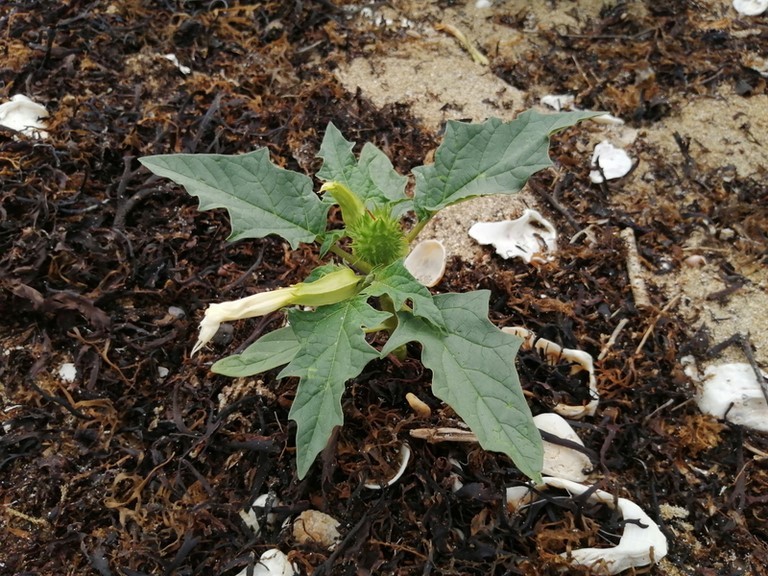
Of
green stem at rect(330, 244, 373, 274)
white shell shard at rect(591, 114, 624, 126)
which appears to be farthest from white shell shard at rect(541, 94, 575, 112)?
green stem at rect(330, 244, 373, 274)

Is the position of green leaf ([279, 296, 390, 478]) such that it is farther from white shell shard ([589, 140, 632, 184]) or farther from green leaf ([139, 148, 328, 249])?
white shell shard ([589, 140, 632, 184])

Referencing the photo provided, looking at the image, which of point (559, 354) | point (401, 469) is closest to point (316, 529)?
point (401, 469)

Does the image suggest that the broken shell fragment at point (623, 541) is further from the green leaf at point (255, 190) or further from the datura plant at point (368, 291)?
the green leaf at point (255, 190)

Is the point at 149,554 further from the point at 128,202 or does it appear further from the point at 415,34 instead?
the point at 415,34

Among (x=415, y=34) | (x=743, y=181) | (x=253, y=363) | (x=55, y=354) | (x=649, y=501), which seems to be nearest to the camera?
(x=253, y=363)

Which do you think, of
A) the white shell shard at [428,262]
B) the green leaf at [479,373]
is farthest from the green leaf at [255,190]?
the white shell shard at [428,262]

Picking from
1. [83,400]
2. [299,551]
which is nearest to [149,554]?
[299,551]

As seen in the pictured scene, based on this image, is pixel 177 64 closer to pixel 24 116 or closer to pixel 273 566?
pixel 24 116

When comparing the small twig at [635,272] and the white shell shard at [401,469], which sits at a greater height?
the small twig at [635,272]
